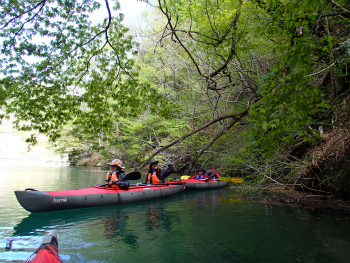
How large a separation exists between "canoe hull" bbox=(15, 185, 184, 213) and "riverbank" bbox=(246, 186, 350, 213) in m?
3.84

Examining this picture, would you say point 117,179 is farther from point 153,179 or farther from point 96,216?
point 153,179

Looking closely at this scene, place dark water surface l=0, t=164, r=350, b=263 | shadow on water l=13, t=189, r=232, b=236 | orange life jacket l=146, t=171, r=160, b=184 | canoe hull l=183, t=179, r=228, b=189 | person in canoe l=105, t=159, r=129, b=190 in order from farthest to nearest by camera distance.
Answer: canoe hull l=183, t=179, r=228, b=189, orange life jacket l=146, t=171, r=160, b=184, person in canoe l=105, t=159, r=129, b=190, shadow on water l=13, t=189, r=232, b=236, dark water surface l=0, t=164, r=350, b=263

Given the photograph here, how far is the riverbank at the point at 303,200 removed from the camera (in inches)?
290

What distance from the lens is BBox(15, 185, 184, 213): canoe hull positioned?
653 cm

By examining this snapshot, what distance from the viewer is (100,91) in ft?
20.2

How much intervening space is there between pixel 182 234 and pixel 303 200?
15.2 ft

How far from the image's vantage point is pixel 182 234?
17.5 feet

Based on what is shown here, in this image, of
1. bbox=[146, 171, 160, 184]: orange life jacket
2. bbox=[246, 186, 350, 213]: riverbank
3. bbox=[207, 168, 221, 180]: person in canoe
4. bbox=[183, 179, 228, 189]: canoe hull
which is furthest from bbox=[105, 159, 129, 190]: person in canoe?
bbox=[207, 168, 221, 180]: person in canoe

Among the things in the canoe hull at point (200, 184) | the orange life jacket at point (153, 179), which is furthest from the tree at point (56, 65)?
the canoe hull at point (200, 184)

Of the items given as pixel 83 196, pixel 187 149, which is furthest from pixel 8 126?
pixel 83 196

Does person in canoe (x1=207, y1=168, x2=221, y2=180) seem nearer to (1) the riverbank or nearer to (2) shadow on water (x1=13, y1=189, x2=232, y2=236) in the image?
(1) the riverbank

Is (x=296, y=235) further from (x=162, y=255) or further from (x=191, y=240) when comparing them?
(x=162, y=255)

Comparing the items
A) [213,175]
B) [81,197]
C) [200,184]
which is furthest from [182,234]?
[213,175]

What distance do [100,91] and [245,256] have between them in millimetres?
4564
